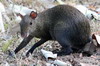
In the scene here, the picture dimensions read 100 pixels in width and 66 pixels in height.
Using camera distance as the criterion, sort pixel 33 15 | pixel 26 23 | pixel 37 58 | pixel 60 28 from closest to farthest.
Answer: pixel 37 58, pixel 60 28, pixel 26 23, pixel 33 15

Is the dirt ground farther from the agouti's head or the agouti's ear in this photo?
the agouti's ear

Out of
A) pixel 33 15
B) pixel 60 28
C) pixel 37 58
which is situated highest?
pixel 33 15

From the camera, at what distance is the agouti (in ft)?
20.0

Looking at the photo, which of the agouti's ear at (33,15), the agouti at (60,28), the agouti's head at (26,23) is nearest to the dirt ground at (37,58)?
the agouti at (60,28)

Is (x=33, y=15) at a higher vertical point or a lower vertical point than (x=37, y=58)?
higher

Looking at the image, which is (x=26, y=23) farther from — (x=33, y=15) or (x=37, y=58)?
(x=37, y=58)

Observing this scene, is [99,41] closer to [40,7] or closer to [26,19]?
[26,19]

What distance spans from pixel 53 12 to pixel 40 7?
262 centimetres

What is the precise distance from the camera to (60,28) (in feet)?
20.1

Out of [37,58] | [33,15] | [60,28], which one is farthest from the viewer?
[33,15]

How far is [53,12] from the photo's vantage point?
653 centimetres

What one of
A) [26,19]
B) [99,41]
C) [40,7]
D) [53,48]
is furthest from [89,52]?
[40,7]

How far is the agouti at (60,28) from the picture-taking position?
6.09 metres

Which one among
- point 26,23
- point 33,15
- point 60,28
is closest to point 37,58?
point 60,28
